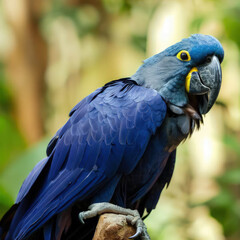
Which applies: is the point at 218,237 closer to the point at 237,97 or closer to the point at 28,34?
the point at 237,97

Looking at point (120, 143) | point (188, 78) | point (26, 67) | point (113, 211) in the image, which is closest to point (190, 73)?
point (188, 78)

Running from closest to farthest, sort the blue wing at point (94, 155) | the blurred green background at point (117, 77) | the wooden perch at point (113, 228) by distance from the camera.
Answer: the wooden perch at point (113, 228) < the blue wing at point (94, 155) < the blurred green background at point (117, 77)

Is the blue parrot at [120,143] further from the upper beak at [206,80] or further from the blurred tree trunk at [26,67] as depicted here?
the blurred tree trunk at [26,67]

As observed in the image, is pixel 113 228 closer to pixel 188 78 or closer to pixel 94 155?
pixel 94 155

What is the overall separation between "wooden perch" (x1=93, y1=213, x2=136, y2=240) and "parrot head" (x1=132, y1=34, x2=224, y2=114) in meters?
0.40

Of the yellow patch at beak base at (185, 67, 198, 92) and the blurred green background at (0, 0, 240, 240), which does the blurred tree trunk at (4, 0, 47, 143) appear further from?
the yellow patch at beak base at (185, 67, 198, 92)

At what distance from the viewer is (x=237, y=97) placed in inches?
103

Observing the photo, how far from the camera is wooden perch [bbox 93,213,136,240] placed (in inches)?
46.8

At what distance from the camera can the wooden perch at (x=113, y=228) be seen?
1188mm

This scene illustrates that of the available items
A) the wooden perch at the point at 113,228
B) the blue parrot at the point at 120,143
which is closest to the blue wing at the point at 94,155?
the blue parrot at the point at 120,143

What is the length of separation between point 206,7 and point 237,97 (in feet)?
2.57

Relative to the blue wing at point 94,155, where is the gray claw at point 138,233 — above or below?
below

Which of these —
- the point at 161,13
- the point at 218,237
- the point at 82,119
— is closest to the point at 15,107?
the point at 161,13

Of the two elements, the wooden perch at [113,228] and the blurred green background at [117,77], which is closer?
the wooden perch at [113,228]
